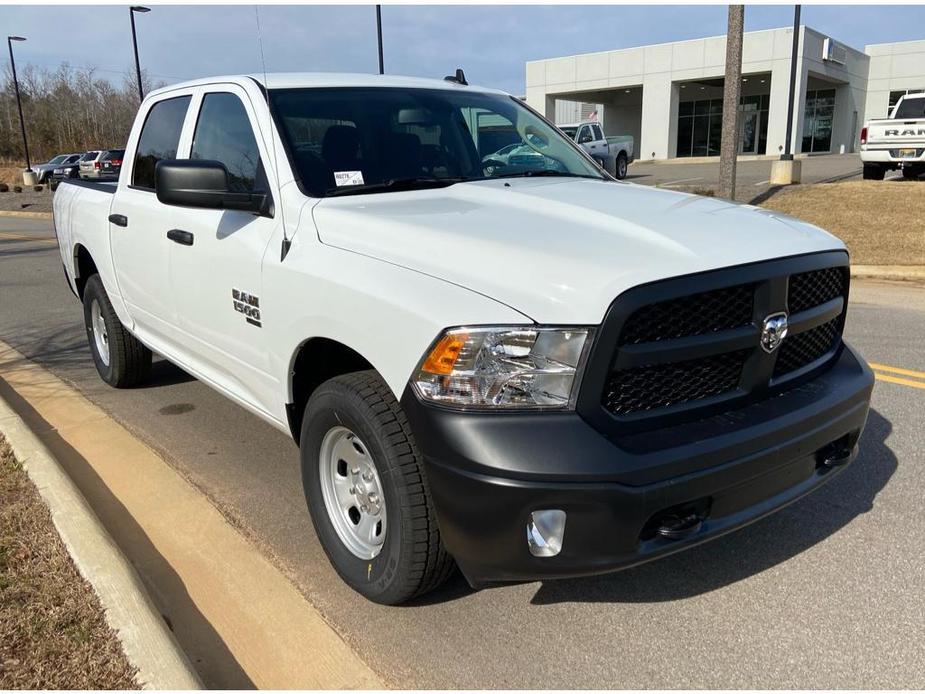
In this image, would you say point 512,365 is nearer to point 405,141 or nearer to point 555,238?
point 555,238

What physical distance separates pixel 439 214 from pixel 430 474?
105cm

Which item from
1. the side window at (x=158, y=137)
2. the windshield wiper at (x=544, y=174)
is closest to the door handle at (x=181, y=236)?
the side window at (x=158, y=137)

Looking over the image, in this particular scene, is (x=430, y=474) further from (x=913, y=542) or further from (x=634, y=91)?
(x=634, y=91)

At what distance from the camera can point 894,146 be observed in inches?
676

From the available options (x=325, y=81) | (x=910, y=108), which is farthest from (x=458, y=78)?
(x=910, y=108)

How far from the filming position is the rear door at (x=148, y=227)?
4.18m

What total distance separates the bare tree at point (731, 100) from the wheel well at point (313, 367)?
12491 millimetres

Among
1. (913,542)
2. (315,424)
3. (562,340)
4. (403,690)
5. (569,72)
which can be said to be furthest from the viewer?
(569,72)

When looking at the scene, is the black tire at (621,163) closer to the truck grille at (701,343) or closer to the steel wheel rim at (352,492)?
the truck grille at (701,343)

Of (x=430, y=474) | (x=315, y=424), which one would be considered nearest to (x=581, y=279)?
(x=430, y=474)

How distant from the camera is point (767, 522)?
3.39 meters

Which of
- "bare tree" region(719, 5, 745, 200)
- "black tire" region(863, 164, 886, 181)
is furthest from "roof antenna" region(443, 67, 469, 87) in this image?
"black tire" region(863, 164, 886, 181)

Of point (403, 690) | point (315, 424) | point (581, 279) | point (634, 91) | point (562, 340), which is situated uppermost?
point (634, 91)

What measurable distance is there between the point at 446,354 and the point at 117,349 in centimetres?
381
